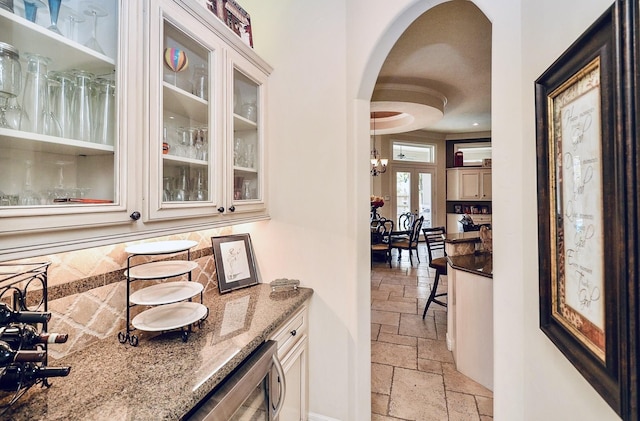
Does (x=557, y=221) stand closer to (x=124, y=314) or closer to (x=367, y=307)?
(x=367, y=307)

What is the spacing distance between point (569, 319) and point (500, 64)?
3.36ft

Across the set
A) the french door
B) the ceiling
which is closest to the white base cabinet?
the ceiling

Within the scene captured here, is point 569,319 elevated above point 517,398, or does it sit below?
above

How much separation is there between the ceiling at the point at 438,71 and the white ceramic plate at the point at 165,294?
10.6ft

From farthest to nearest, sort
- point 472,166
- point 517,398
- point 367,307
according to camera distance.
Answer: point 472,166 → point 367,307 → point 517,398

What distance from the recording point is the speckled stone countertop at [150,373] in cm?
84

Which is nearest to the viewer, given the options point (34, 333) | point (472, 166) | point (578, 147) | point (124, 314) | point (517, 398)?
point (578, 147)

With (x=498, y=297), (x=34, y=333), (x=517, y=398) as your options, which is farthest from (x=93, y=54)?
(x=517, y=398)

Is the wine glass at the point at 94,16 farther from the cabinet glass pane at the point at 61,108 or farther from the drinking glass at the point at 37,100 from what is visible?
the drinking glass at the point at 37,100

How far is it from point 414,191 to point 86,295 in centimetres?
868

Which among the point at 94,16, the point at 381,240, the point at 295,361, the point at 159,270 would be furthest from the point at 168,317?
the point at 381,240

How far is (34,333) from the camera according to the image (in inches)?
34.5

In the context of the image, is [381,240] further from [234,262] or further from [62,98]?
[62,98]

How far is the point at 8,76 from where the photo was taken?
80cm
